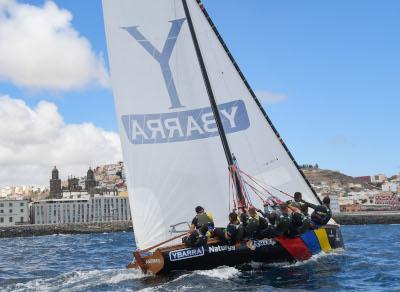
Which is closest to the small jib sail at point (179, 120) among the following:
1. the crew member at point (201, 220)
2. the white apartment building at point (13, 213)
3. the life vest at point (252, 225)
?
the crew member at point (201, 220)

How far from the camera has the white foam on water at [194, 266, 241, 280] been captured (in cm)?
1481

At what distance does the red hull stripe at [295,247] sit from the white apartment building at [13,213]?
15522 centimetres

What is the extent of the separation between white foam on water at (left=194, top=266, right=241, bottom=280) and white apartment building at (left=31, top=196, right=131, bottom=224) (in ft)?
505

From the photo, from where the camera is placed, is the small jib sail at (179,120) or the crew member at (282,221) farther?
the small jib sail at (179,120)

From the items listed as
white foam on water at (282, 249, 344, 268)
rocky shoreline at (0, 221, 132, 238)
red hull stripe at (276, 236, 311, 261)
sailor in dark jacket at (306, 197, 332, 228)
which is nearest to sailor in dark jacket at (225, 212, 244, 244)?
red hull stripe at (276, 236, 311, 261)

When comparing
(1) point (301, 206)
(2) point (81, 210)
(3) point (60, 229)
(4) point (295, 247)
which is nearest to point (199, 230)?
(4) point (295, 247)

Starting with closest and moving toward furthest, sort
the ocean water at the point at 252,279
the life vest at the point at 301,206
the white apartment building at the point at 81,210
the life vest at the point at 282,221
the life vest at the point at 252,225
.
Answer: the ocean water at the point at 252,279
the life vest at the point at 252,225
the life vest at the point at 282,221
the life vest at the point at 301,206
the white apartment building at the point at 81,210

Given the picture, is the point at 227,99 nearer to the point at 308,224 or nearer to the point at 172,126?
the point at 172,126

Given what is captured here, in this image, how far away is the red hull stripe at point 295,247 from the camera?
53.4 ft

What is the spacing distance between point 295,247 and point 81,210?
526 feet

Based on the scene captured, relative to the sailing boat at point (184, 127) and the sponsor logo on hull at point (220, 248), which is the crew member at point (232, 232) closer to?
the sponsor logo on hull at point (220, 248)

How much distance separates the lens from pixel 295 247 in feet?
54.2

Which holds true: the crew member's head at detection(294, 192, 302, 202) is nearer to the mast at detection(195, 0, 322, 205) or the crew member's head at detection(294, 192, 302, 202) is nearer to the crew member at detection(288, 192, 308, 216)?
the crew member at detection(288, 192, 308, 216)

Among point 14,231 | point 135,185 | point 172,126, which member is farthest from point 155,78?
point 14,231
